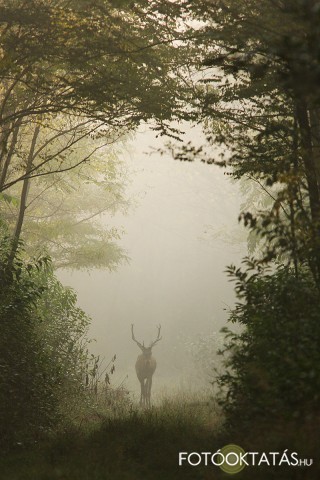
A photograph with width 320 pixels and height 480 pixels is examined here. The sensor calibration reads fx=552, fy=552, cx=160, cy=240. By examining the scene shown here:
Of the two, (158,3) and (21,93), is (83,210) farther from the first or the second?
(158,3)

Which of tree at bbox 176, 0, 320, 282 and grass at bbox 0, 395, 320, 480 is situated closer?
tree at bbox 176, 0, 320, 282

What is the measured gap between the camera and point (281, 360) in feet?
16.6

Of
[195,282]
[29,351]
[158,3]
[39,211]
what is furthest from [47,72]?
[195,282]

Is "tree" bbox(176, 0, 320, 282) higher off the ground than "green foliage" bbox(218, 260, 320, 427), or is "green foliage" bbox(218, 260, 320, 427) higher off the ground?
"tree" bbox(176, 0, 320, 282)

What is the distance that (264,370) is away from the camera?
5.23 meters

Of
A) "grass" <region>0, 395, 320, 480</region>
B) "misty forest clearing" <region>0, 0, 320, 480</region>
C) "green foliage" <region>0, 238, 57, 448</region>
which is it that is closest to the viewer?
"misty forest clearing" <region>0, 0, 320, 480</region>

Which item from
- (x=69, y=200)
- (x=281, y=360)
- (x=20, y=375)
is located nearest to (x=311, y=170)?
(x=281, y=360)

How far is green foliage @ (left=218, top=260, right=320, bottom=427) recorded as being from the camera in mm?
4793

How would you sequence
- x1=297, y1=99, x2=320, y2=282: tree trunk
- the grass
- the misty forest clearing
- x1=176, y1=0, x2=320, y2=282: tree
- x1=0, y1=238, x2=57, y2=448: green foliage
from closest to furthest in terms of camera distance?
x1=176, y1=0, x2=320, y2=282: tree → the misty forest clearing → the grass → x1=297, y1=99, x2=320, y2=282: tree trunk → x1=0, y1=238, x2=57, y2=448: green foliage

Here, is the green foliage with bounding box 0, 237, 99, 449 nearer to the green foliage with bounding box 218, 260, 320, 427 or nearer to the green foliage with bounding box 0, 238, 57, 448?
the green foliage with bounding box 0, 238, 57, 448

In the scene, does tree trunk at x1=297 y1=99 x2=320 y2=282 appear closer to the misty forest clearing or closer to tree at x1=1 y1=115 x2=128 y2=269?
the misty forest clearing

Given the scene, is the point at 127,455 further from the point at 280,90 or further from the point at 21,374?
the point at 280,90

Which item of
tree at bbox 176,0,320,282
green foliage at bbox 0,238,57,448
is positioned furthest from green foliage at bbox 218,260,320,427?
green foliage at bbox 0,238,57,448

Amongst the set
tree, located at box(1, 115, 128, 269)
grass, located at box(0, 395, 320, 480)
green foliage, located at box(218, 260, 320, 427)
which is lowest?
grass, located at box(0, 395, 320, 480)
